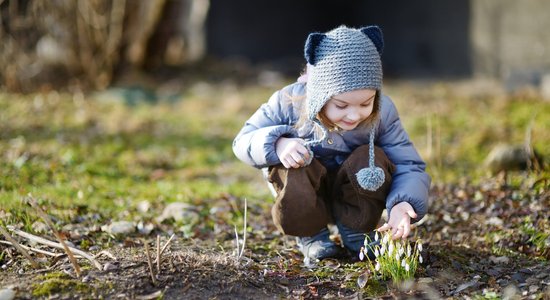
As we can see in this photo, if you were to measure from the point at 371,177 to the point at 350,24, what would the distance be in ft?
36.9

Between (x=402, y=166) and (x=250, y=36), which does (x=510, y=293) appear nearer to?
(x=402, y=166)

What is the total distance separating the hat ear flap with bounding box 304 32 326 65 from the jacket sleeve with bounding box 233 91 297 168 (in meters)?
0.31

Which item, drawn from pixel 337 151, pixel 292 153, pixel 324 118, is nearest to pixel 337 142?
pixel 337 151

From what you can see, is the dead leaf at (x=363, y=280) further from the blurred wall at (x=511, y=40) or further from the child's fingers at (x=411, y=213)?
the blurred wall at (x=511, y=40)

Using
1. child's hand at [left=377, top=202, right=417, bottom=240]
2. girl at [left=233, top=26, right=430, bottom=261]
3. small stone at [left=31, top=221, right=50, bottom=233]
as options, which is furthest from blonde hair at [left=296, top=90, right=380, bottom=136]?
small stone at [left=31, top=221, right=50, bottom=233]

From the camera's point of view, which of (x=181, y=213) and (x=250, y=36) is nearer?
(x=181, y=213)

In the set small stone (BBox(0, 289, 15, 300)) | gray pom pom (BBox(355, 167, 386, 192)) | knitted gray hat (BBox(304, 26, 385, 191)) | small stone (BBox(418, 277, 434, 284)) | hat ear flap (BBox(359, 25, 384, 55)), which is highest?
hat ear flap (BBox(359, 25, 384, 55))

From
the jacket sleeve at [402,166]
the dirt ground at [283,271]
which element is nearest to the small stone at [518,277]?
the dirt ground at [283,271]

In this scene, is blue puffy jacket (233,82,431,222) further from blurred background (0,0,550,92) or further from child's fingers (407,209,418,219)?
blurred background (0,0,550,92)

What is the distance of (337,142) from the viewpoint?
139 inches

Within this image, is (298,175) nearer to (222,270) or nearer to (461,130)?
(222,270)

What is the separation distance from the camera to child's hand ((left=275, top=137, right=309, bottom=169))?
3287mm

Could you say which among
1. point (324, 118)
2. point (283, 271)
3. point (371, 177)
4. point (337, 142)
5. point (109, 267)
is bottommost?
point (283, 271)

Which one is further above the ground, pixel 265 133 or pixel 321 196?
pixel 265 133
